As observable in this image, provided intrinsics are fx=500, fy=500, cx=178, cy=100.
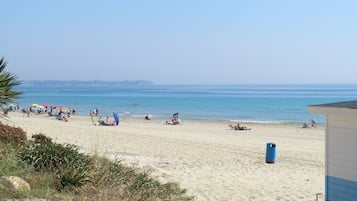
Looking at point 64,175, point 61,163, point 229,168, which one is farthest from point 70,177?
point 229,168

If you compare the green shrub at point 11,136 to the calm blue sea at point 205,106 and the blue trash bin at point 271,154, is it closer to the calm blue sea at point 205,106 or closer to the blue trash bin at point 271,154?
the blue trash bin at point 271,154

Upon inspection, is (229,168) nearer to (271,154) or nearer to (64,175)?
(271,154)

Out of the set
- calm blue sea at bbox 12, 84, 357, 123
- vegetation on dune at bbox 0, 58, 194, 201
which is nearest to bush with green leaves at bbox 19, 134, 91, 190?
vegetation on dune at bbox 0, 58, 194, 201

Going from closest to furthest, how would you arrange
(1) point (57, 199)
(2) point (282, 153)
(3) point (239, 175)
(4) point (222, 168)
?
(1) point (57, 199) < (3) point (239, 175) < (4) point (222, 168) < (2) point (282, 153)

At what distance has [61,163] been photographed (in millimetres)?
8578

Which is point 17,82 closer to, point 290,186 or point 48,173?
point 48,173

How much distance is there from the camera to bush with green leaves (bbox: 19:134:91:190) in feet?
24.2

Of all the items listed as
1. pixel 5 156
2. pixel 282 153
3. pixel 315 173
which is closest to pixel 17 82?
pixel 5 156

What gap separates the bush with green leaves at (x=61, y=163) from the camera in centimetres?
736

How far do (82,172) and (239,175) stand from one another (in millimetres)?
6593

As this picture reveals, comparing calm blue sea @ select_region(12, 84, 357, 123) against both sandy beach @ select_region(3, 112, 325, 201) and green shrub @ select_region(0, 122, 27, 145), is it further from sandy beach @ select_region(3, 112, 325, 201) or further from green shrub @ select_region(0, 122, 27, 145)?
green shrub @ select_region(0, 122, 27, 145)

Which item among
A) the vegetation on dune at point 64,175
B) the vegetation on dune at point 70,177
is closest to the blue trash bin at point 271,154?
the vegetation on dune at point 64,175

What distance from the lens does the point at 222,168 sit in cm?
1459

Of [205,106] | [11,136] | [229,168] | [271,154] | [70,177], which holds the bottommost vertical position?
[205,106]
